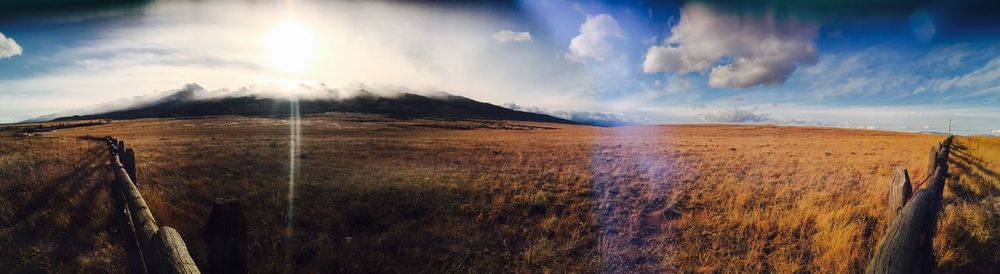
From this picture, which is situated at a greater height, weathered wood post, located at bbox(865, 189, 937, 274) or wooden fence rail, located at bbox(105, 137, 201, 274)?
weathered wood post, located at bbox(865, 189, 937, 274)

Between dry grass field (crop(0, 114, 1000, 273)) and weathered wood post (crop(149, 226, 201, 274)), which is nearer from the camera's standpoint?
weathered wood post (crop(149, 226, 201, 274))

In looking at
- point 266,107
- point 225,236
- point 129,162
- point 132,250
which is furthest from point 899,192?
point 266,107

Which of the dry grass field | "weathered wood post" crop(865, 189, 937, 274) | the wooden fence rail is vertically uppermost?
"weathered wood post" crop(865, 189, 937, 274)

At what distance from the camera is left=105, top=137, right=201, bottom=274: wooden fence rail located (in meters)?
2.41

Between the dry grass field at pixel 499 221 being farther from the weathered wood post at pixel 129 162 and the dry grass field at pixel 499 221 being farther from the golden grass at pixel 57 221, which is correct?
the weathered wood post at pixel 129 162

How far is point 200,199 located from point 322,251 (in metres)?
4.68

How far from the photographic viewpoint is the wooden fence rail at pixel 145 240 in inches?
94.9

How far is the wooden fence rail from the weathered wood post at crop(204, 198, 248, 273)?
0.15m

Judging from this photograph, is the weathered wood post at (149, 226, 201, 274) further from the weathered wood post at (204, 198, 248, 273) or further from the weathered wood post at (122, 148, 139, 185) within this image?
the weathered wood post at (122, 148, 139, 185)

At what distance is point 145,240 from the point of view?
10.6 ft

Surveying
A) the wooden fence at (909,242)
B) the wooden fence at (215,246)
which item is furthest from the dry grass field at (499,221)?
the wooden fence at (215,246)

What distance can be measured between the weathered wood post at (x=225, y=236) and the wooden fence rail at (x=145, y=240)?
153 millimetres

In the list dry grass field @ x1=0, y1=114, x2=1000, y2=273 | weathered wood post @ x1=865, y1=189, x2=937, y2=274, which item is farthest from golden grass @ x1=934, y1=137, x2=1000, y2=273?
weathered wood post @ x1=865, y1=189, x2=937, y2=274

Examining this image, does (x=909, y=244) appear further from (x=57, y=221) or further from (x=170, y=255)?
(x=57, y=221)
